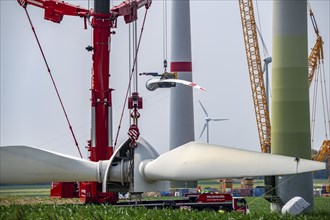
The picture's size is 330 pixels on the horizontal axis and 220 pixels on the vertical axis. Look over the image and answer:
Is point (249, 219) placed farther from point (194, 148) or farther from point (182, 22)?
point (182, 22)

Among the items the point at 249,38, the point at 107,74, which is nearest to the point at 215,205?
the point at 107,74

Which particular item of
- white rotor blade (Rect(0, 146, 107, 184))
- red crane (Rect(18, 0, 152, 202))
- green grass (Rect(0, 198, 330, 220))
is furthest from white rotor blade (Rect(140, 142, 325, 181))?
red crane (Rect(18, 0, 152, 202))

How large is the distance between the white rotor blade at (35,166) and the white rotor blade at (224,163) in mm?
5669

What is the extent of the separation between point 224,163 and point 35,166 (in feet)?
31.2

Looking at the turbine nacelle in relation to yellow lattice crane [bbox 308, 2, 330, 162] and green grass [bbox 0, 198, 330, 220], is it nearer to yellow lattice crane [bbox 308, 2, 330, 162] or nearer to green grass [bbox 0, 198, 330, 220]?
green grass [bbox 0, 198, 330, 220]

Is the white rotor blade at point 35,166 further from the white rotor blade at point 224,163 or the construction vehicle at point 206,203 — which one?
the white rotor blade at point 224,163

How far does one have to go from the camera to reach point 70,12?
49.4 meters

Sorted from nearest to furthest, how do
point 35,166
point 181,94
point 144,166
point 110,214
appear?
point 110,214
point 35,166
point 144,166
point 181,94

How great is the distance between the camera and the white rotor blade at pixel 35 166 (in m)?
34.3

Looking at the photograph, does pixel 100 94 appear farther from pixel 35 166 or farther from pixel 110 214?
pixel 110 214

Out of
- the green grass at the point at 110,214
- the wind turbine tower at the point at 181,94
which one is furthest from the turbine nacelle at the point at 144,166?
the wind turbine tower at the point at 181,94

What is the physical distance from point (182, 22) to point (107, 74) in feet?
217

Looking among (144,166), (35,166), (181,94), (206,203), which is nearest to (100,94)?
(144,166)

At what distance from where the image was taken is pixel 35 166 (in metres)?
35.3
